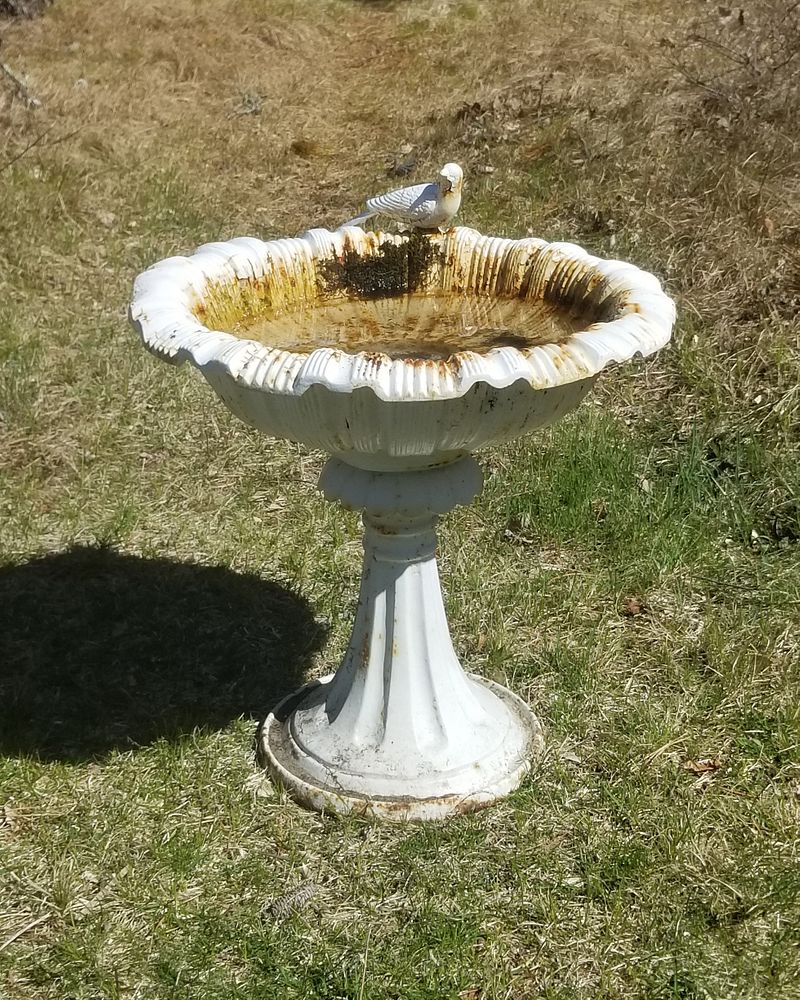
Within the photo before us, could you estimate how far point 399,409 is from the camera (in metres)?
1.99

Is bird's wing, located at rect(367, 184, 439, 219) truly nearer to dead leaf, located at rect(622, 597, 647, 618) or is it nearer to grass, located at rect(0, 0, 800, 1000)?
grass, located at rect(0, 0, 800, 1000)

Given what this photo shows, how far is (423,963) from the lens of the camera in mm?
2201

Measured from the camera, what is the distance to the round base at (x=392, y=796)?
255 centimetres

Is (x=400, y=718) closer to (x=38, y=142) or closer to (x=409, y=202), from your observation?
(x=409, y=202)

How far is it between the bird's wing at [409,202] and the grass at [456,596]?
1.30 m

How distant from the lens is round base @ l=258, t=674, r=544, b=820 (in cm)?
255

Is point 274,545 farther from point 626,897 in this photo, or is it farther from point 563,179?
point 563,179

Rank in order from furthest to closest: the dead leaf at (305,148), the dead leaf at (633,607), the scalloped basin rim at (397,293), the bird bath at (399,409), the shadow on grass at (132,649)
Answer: the dead leaf at (305,148) → the dead leaf at (633,607) → the shadow on grass at (132,649) → the bird bath at (399,409) → the scalloped basin rim at (397,293)

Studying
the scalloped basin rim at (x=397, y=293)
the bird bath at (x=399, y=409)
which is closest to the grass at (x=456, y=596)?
the bird bath at (x=399, y=409)

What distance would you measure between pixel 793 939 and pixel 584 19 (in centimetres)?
789

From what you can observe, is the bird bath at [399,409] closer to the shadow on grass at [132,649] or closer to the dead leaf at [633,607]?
the shadow on grass at [132,649]

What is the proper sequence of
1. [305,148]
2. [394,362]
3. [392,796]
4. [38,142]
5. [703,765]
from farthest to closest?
[305,148] < [38,142] < [703,765] < [392,796] < [394,362]

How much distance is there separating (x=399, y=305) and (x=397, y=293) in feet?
0.12

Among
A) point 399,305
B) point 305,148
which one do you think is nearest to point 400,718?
point 399,305
